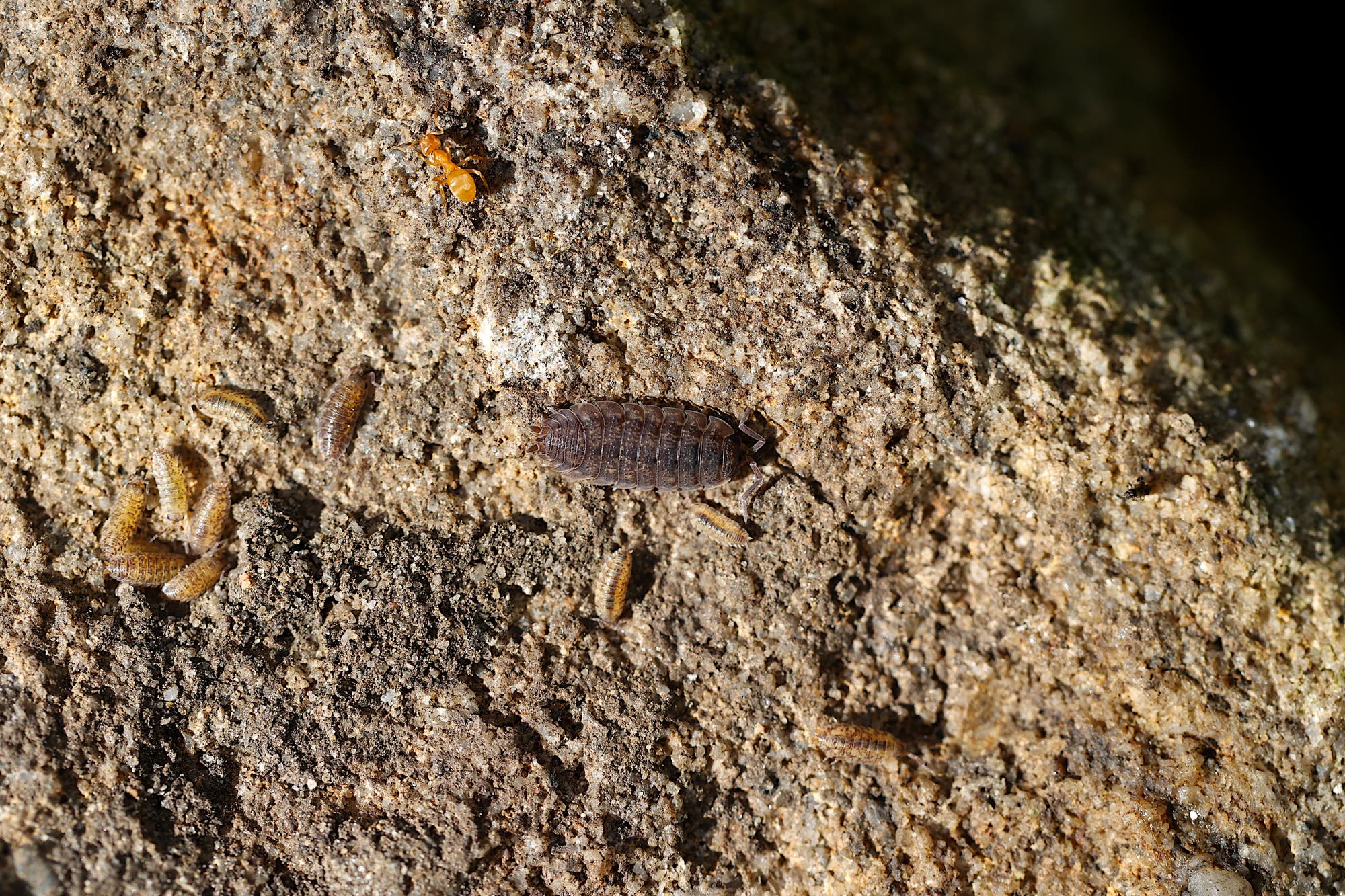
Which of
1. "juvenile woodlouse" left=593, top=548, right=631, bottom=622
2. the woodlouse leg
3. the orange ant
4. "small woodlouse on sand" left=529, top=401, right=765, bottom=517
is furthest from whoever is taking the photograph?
the woodlouse leg

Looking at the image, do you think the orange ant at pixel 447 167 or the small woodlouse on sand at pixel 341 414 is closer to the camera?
the orange ant at pixel 447 167

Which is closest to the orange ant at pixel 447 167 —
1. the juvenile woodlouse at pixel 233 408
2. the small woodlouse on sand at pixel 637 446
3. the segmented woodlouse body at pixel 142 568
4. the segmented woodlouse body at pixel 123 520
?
the small woodlouse on sand at pixel 637 446

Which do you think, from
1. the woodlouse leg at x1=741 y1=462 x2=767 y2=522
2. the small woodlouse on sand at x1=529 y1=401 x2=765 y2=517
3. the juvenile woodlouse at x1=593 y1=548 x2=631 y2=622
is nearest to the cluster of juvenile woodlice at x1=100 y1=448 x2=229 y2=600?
the small woodlouse on sand at x1=529 y1=401 x2=765 y2=517

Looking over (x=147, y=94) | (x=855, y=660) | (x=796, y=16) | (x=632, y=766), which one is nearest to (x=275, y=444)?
(x=147, y=94)

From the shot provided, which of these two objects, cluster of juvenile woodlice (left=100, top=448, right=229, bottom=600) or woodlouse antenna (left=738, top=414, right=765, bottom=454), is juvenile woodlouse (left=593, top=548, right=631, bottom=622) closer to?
woodlouse antenna (left=738, top=414, right=765, bottom=454)

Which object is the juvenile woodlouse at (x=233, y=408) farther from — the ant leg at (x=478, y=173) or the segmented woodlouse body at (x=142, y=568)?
the ant leg at (x=478, y=173)

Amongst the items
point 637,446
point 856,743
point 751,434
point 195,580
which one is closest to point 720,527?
point 751,434
